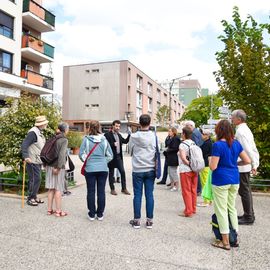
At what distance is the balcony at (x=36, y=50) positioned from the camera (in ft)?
75.4

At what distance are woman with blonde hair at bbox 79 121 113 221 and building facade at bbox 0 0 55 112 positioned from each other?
15.5 meters

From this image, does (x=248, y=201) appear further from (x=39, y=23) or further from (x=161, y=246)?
(x=39, y=23)

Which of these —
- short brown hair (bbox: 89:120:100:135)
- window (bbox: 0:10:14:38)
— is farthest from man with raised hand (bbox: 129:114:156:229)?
window (bbox: 0:10:14:38)

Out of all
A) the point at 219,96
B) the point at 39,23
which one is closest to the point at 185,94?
the point at 39,23

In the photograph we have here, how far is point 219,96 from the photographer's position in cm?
873

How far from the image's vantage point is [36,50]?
934 inches

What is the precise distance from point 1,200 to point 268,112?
703 cm

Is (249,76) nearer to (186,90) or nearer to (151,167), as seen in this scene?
(151,167)

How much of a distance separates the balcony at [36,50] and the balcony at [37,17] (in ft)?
5.04

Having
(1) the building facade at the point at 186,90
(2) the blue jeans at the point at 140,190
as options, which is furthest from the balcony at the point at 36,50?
(1) the building facade at the point at 186,90

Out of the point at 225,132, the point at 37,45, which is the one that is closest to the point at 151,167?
the point at 225,132

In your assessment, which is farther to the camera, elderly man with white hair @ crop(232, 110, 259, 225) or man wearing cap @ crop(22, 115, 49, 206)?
man wearing cap @ crop(22, 115, 49, 206)

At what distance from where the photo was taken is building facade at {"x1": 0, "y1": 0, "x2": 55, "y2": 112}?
68.4 feet

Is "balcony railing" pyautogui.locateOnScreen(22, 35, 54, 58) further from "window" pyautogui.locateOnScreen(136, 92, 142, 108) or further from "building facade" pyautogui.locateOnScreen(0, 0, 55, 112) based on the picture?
"window" pyautogui.locateOnScreen(136, 92, 142, 108)
